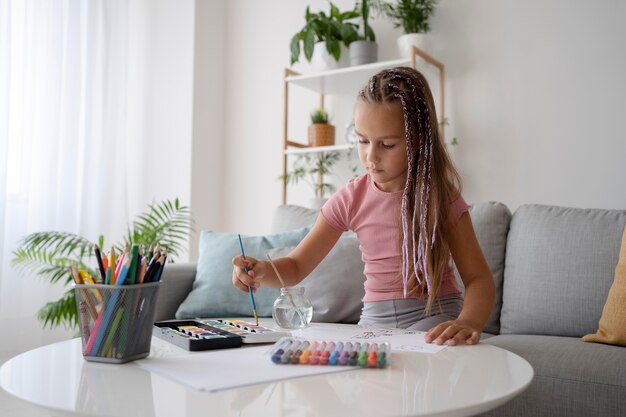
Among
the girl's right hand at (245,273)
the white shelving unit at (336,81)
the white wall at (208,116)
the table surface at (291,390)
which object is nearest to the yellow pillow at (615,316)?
the table surface at (291,390)

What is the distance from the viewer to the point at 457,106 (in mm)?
2805

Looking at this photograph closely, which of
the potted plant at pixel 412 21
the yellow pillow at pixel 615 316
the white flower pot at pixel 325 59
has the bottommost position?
the yellow pillow at pixel 615 316

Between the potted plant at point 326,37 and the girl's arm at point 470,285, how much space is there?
1730mm

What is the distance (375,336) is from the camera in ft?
3.59

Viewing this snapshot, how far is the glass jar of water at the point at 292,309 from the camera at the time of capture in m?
1.15

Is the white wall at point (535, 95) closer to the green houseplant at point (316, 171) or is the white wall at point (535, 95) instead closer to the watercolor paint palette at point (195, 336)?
the green houseplant at point (316, 171)

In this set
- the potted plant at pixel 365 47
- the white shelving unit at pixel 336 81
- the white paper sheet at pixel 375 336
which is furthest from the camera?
the potted plant at pixel 365 47

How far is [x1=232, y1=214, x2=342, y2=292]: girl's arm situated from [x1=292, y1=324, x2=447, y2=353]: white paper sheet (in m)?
0.15

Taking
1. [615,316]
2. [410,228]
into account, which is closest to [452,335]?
[410,228]

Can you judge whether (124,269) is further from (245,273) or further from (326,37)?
(326,37)

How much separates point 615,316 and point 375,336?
35.5 inches

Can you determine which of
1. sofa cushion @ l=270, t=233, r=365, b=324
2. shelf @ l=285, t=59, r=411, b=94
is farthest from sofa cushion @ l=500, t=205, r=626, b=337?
shelf @ l=285, t=59, r=411, b=94

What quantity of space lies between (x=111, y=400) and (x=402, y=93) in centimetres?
89

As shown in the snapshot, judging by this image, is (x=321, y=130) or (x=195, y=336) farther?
(x=321, y=130)
